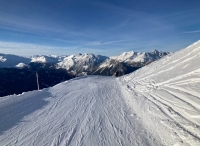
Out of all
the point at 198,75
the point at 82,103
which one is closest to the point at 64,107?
the point at 82,103

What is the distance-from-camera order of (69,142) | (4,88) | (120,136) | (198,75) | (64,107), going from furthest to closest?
1. (4,88)
2. (198,75)
3. (64,107)
4. (120,136)
5. (69,142)

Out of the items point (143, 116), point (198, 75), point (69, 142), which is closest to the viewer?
point (69, 142)

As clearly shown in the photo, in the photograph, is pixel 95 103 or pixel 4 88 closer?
pixel 95 103

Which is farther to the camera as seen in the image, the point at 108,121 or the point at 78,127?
the point at 108,121

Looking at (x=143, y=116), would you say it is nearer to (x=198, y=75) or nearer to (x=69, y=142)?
(x=69, y=142)

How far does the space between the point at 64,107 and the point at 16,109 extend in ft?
10.5

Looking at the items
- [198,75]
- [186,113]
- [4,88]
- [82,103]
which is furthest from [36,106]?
[4,88]

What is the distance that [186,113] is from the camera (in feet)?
27.6

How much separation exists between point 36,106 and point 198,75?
12.8m

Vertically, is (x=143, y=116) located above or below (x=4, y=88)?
above

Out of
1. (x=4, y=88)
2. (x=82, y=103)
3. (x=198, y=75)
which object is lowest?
(x=4, y=88)

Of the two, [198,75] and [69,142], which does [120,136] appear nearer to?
[69,142]

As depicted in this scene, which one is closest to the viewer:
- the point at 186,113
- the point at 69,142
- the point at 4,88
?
the point at 69,142

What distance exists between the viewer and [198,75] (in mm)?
13055
